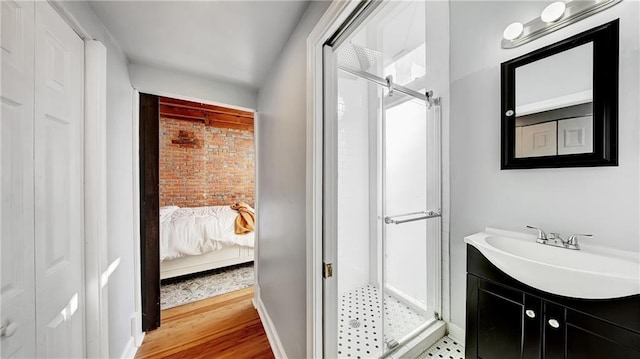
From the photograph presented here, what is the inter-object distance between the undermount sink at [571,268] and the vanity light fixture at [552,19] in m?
1.21

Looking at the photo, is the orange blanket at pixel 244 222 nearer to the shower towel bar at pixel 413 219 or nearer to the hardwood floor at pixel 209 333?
the hardwood floor at pixel 209 333

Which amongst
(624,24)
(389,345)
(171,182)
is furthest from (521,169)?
(171,182)

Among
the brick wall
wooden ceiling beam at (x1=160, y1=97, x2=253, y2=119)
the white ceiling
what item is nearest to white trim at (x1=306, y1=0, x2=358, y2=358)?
the white ceiling

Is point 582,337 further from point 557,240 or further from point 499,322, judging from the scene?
point 557,240

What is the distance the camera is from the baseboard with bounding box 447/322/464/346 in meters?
1.77

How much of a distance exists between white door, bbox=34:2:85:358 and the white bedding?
1.76 meters

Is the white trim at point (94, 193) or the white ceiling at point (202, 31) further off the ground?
the white ceiling at point (202, 31)

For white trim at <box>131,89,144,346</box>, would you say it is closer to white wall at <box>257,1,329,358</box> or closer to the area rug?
the area rug

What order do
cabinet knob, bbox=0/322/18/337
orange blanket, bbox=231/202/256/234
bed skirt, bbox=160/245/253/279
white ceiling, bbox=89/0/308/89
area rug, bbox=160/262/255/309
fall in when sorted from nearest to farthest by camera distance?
cabinet knob, bbox=0/322/18/337 < white ceiling, bbox=89/0/308/89 < area rug, bbox=160/262/255/309 < bed skirt, bbox=160/245/253/279 < orange blanket, bbox=231/202/256/234

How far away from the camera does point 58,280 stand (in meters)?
0.94

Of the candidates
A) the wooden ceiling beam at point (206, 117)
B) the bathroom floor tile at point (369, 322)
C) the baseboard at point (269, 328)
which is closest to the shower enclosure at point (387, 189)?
the bathroom floor tile at point (369, 322)

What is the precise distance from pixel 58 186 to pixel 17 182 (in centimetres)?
23

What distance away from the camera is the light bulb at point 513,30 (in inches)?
53.9

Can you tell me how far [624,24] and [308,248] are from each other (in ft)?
6.03
